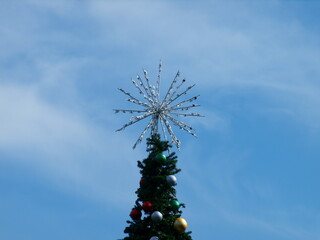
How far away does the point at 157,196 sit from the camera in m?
21.0

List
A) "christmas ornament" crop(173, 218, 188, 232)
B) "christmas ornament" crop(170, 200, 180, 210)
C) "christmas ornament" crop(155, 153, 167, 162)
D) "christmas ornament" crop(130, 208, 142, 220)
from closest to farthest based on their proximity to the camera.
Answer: "christmas ornament" crop(173, 218, 188, 232) → "christmas ornament" crop(130, 208, 142, 220) → "christmas ornament" crop(170, 200, 180, 210) → "christmas ornament" crop(155, 153, 167, 162)

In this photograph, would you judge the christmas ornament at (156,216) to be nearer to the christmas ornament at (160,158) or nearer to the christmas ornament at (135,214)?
the christmas ornament at (135,214)

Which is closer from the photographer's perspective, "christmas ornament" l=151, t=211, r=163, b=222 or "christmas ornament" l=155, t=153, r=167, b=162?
"christmas ornament" l=151, t=211, r=163, b=222

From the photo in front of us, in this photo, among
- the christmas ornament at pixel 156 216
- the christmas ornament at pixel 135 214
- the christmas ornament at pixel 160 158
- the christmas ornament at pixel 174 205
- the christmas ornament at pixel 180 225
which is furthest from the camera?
the christmas ornament at pixel 160 158

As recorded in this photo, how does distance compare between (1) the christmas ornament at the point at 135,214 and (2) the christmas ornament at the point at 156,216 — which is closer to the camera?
(2) the christmas ornament at the point at 156,216

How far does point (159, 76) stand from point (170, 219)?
A: 7.11 metres

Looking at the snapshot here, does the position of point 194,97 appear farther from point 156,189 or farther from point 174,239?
point 174,239

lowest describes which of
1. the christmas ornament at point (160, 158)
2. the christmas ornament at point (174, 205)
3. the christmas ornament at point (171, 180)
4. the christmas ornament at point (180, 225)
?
the christmas ornament at point (180, 225)

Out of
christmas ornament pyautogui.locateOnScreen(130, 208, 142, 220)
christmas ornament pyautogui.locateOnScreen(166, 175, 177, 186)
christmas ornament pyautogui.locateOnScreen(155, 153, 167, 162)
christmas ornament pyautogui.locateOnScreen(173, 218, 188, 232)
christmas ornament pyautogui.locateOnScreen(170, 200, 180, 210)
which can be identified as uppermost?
christmas ornament pyautogui.locateOnScreen(155, 153, 167, 162)

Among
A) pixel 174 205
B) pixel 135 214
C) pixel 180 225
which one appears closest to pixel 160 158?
pixel 174 205

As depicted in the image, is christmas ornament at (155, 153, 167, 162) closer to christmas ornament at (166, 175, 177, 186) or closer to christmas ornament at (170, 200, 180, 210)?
christmas ornament at (166, 175, 177, 186)

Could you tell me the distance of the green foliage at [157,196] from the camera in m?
20.3

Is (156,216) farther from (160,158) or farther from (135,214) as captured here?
(160,158)

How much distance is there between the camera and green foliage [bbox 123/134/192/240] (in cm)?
2034
